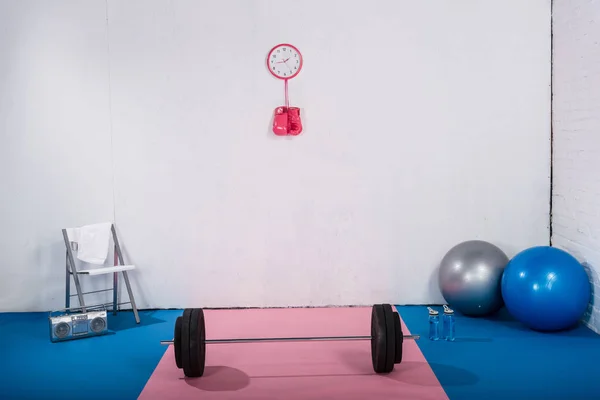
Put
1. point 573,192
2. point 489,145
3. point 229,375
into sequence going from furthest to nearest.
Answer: point 489,145 → point 573,192 → point 229,375

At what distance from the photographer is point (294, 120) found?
16.4 feet

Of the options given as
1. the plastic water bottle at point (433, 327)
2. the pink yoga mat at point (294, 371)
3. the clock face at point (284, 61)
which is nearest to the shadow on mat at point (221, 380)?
the pink yoga mat at point (294, 371)

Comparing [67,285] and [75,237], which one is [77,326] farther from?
[75,237]

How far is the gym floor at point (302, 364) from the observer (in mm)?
3480

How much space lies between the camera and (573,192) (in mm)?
→ 4727

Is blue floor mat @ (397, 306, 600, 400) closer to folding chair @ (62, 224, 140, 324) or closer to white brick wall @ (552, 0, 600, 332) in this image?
white brick wall @ (552, 0, 600, 332)

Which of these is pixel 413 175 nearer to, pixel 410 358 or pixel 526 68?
pixel 526 68

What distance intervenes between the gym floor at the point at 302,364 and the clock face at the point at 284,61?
6.24 feet

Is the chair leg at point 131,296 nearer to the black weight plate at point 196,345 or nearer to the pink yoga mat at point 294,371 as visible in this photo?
the pink yoga mat at point 294,371

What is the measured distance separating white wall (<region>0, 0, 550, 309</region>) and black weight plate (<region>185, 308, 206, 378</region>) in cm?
154

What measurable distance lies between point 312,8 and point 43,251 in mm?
2887

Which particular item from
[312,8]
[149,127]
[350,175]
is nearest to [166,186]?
[149,127]

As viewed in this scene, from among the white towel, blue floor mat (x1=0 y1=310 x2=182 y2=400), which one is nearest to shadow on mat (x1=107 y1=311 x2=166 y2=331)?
blue floor mat (x1=0 y1=310 x2=182 y2=400)

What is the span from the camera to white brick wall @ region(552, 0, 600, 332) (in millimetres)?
4367
